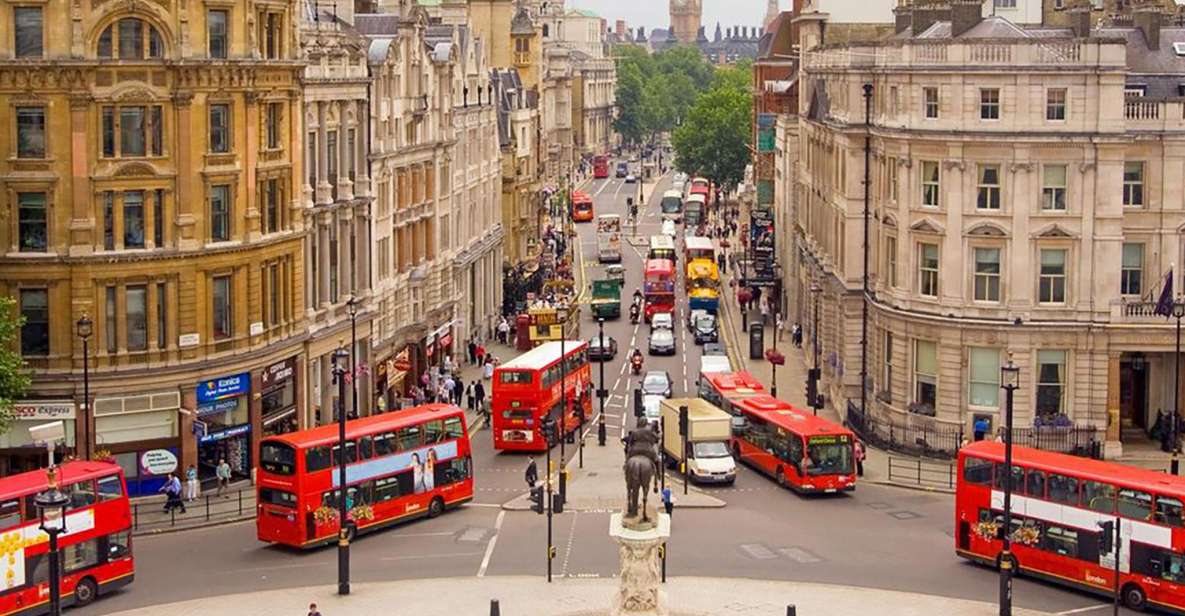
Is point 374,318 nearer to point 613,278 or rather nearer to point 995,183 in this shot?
point 995,183

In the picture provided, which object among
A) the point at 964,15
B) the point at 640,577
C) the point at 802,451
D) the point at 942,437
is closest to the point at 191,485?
the point at 802,451

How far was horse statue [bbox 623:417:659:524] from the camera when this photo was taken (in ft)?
124

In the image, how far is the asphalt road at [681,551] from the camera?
47.5 metres

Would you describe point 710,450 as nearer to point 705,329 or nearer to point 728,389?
point 728,389

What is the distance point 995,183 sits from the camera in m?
62.5

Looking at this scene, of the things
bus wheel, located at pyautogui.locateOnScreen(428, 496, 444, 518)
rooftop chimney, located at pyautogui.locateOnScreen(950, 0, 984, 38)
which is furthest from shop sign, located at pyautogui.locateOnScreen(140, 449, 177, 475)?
rooftop chimney, located at pyautogui.locateOnScreen(950, 0, 984, 38)

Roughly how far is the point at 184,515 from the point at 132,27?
1455 cm

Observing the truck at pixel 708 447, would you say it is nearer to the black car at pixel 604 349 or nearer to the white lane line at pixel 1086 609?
the white lane line at pixel 1086 609

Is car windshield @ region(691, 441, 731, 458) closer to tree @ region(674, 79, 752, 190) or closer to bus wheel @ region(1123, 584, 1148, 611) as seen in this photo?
bus wheel @ region(1123, 584, 1148, 611)

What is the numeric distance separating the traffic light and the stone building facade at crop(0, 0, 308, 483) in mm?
27604

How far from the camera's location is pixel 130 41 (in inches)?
→ 2184

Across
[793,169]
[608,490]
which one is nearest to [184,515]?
[608,490]

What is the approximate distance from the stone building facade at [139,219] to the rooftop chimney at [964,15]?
2636cm

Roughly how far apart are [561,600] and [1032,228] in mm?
24744
